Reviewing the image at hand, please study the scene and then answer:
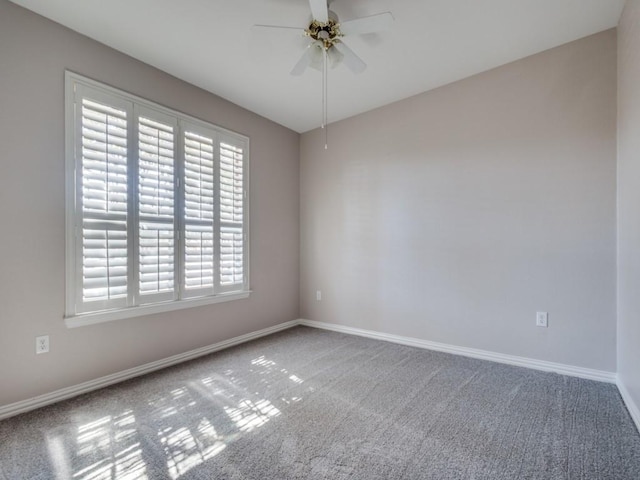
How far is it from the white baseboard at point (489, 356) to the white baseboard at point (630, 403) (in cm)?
18

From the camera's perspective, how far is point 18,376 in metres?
2.14

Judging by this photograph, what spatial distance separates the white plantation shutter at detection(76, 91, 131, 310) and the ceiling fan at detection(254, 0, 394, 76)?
1.41 meters

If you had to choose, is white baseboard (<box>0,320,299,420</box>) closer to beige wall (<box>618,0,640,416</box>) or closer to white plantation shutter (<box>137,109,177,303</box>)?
white plantation shutter (<box>137,109,177,303</box>)

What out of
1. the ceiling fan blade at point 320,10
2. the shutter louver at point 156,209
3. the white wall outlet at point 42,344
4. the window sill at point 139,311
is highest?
the ceiling fan blade at point 320,10

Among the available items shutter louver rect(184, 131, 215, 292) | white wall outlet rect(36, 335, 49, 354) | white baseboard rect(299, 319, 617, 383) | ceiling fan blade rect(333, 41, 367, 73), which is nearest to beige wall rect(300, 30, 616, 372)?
white baseboard rect(299, 319, 617, 383)

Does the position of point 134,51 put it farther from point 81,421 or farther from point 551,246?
point 551,246

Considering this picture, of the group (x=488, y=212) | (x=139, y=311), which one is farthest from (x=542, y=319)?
(x=139, y=311)

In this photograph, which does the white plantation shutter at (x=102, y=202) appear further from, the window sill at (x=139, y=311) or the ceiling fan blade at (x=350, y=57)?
the ceiling fan blade at (x=350, y=57)

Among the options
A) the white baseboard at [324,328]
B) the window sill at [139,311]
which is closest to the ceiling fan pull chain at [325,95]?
the window sill at [139,311]

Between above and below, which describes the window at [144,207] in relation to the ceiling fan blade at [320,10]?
below

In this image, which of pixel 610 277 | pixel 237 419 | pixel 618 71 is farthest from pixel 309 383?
pixel 618 71

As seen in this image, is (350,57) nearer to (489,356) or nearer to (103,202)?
(103,202)

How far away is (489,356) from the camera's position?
124 inches

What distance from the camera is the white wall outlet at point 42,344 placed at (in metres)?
2.22
